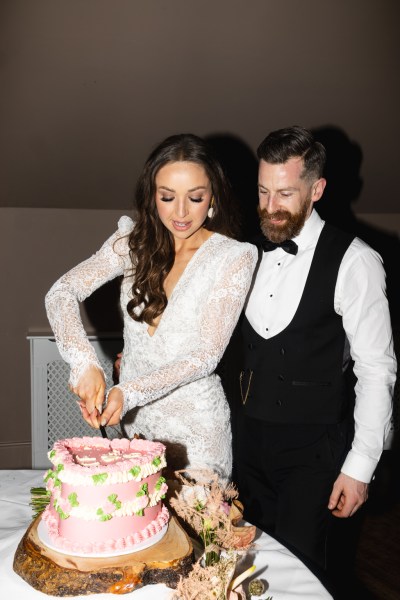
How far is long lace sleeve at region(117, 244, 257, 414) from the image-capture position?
5.25ft

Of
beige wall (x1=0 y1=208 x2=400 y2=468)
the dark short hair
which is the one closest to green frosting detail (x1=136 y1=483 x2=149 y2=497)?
the dark short hair

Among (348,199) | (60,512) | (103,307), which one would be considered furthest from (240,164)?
(60,512)

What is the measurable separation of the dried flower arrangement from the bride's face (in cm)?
67

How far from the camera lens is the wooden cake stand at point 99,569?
4.09 ft

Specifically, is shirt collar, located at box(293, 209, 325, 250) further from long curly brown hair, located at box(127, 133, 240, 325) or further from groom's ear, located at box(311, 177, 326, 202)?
long curly brown hair, located at box(127, 133, 240, 325)

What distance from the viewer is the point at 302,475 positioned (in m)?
2.07

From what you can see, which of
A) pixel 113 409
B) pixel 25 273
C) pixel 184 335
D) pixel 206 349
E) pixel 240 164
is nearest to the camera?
pixel 113 409

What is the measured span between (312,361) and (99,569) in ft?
3.27

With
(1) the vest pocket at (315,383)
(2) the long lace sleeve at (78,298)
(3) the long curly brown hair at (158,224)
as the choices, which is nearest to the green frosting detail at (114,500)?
(2) the long lace sleeve at (78,298)

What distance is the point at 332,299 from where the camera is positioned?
2.05 metres

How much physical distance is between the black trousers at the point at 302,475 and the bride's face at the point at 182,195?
0.69m

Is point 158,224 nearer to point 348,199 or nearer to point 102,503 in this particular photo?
point 102,503

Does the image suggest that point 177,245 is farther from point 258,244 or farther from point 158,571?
point 158,571

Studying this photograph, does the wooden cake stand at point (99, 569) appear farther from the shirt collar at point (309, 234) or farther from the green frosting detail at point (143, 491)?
the shirt collar at point (309, 234)
